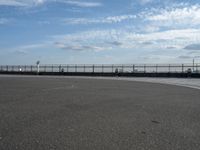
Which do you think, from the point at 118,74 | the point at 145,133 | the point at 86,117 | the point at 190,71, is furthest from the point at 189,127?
the point at 118,74

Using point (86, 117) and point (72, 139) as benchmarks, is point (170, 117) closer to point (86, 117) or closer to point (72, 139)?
point (86, 117)

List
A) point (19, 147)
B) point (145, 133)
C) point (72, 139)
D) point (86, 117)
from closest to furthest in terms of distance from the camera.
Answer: point (19, 147) → point (72, 139) → point (145, 133) → point (86, 117)

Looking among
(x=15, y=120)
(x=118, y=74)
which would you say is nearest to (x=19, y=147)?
(x=15, y=120)

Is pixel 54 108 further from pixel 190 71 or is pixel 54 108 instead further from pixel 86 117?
pixel 190 71

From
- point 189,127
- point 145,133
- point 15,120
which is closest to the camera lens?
point 145,133

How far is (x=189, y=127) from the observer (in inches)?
290

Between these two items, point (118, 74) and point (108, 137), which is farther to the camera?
point (118, 74)

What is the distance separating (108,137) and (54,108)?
4.28 m

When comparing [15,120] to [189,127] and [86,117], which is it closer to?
[86,117]

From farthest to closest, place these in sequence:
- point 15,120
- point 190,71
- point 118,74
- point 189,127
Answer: point 118,74 < point 190,71 < point 15,120 < point 189,127

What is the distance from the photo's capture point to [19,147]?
5473 mm

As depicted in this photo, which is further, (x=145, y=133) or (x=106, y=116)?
(x=106, y=116)

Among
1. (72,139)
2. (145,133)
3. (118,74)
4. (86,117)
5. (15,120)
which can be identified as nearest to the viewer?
(72,139)

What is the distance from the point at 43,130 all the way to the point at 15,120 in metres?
A: 1.47
